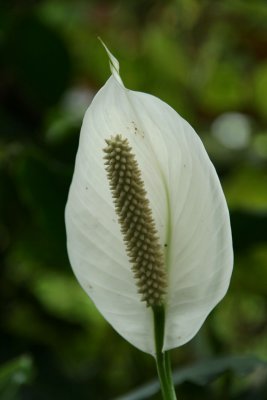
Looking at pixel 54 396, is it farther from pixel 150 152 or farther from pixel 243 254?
pixel 150 152

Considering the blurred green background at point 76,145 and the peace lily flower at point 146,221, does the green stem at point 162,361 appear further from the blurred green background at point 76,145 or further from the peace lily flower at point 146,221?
the blurred green background at point 76,145

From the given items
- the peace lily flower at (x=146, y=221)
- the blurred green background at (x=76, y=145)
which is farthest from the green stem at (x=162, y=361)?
the blurred green background at (x=76, y=145)

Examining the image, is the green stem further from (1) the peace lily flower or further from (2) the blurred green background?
(2) the blurred green background

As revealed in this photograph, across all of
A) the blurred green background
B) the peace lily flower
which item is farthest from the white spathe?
the blurred green background

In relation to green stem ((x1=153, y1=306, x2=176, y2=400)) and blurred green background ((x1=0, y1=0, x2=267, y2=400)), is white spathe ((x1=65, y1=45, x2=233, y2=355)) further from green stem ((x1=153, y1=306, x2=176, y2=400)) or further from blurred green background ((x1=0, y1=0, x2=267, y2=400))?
blurred green background ((x1=0, y1=0, x2=267, y2=400))

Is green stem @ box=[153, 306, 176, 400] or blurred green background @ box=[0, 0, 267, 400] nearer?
green stem @ box=[153, 306, 176, 400]

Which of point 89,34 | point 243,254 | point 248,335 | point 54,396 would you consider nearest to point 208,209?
point 243,254

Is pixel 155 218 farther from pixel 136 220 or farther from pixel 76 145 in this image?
pixel 76 145

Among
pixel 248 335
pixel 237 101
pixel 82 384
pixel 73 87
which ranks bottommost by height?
pixel 248 335

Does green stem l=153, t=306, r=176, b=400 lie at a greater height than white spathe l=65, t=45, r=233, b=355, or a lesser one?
lesser
